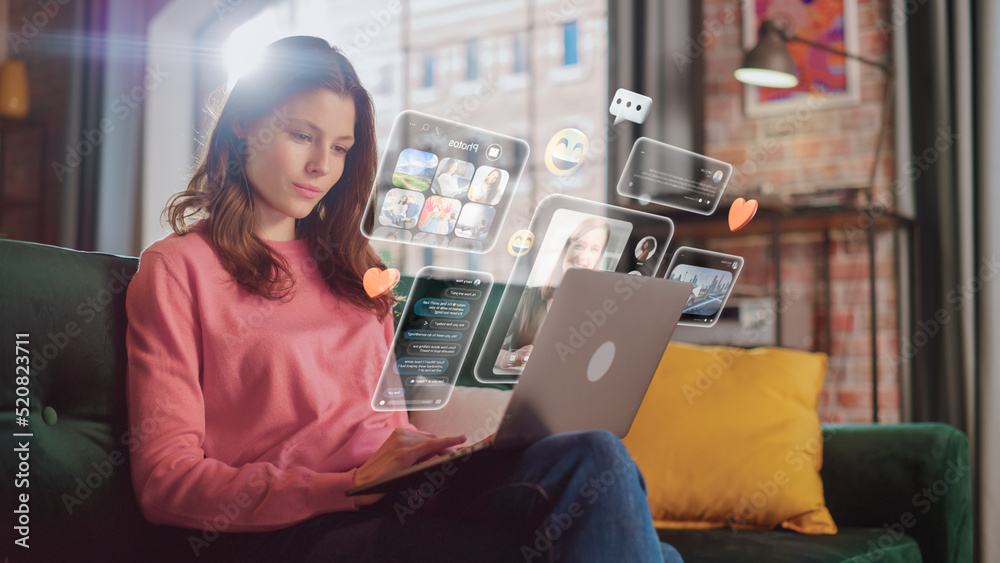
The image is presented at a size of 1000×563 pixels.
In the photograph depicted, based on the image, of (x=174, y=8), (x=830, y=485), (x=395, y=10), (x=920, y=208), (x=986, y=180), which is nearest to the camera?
(x=830, y=485)

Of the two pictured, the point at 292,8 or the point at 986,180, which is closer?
the point at 986,180

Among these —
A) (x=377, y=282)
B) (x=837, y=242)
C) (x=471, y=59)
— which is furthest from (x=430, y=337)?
(x=471, y=59)

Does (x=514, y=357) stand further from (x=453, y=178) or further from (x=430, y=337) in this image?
(x=453, y=178)

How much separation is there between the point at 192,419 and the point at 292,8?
3.05m

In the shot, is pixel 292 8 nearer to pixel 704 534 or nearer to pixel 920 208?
pixel 920 208

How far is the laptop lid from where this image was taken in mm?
830

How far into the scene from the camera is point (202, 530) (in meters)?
0.96

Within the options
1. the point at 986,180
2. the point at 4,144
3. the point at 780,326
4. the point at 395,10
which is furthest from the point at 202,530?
the point at 395,10

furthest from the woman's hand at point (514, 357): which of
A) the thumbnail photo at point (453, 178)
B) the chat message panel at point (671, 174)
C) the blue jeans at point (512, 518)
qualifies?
the chat message panel at point (671, 174)

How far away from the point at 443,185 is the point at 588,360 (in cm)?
37

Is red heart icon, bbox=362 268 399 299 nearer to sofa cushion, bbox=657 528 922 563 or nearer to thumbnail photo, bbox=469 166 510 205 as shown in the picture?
thumbnail photo, bbox=469 166 510 205

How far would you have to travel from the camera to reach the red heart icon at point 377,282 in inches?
46.2

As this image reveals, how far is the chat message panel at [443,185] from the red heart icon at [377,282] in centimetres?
6

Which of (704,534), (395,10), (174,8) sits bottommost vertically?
(704,534)
